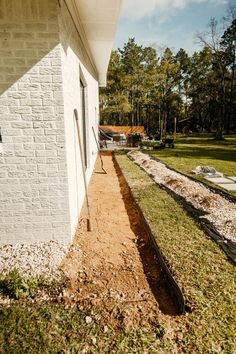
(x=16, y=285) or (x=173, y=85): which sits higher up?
(x=173, y=85)

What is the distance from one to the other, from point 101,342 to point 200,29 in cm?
2400

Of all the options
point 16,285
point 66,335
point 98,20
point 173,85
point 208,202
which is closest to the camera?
point 66,335

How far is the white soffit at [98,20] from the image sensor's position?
10.2 ft

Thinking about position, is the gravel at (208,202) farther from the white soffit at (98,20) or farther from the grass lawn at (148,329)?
the white soffit at (98,20)

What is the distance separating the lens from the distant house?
2.51 metres

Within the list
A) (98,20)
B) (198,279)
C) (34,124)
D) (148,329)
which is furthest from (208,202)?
(98,20)

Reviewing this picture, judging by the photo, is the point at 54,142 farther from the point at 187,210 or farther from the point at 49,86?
the point at 187,210

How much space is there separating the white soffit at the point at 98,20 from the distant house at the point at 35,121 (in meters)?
0.04

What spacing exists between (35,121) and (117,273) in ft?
6.51

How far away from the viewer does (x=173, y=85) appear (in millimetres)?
30688

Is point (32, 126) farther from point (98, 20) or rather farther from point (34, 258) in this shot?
point (98, 20)

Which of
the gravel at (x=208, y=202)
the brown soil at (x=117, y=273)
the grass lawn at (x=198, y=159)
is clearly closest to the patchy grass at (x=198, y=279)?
the brown soil at (x=117, y=273)

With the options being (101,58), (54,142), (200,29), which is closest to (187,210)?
(54,142)

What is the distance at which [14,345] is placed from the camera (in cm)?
169
